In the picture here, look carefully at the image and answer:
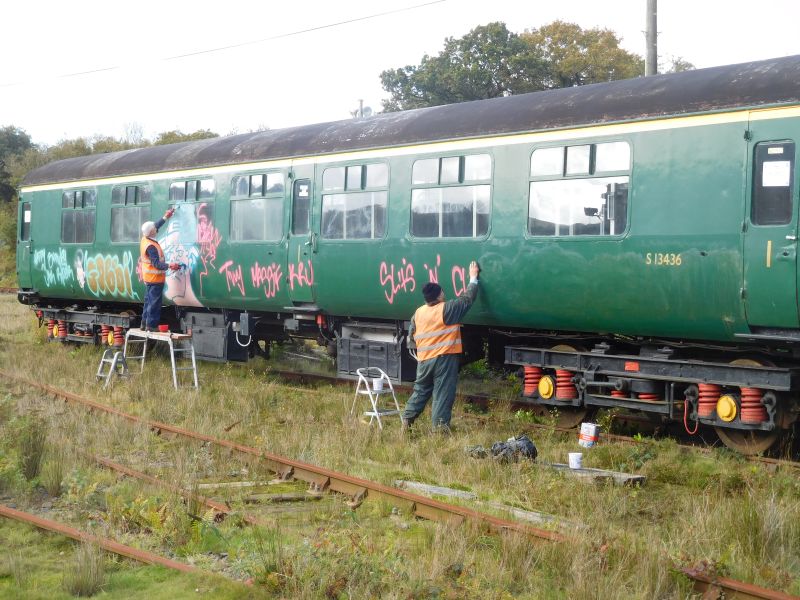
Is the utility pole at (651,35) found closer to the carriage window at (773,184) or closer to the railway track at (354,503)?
the carriage window at (773,184)

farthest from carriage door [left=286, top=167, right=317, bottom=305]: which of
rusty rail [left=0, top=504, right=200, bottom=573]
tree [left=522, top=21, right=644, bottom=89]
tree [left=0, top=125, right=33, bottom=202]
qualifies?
tree [left=0, top=125, right=33, bottom=202]

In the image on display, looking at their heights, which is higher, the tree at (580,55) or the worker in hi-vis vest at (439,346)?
the tree at (580,55)

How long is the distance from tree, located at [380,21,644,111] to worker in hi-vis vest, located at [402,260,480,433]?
3019cm

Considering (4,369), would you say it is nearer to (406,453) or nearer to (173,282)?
(173,282)

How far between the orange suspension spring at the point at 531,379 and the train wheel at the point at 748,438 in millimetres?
2080

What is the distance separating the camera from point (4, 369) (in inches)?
623

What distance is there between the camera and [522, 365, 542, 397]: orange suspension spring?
10703 mm

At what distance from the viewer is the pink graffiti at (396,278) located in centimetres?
1137

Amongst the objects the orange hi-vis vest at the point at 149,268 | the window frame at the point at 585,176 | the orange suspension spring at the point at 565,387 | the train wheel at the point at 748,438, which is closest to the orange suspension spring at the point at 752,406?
the train wheel at the point at 748,438

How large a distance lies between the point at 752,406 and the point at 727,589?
3964 mm

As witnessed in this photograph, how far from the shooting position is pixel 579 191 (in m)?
9.65

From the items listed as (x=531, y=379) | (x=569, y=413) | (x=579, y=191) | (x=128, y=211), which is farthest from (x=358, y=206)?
(x=128, y=211)

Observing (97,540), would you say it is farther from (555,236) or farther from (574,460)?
(555,236)

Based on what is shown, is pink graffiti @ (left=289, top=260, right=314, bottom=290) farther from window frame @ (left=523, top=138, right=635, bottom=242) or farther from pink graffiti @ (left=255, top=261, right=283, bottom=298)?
window frame @ (left=523, top=138, right=635, bottom=242)
